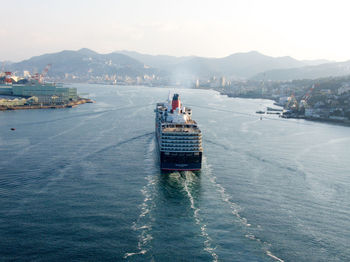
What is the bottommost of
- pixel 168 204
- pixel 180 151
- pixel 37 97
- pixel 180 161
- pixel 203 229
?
pixel 203 229

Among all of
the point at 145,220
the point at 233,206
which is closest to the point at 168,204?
the point at 145,220

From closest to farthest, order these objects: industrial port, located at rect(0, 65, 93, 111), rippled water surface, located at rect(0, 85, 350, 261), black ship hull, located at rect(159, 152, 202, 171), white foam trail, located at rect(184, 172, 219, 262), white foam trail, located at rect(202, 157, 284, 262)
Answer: white foam trail, located at rect(184, 172, 219, 262) < rippled water surface, located at rect(0, 85, 350, 261) < white foam trail, located at rect(202, 157, 284, 262) < black ship hull, located at rect(159, 152, 202, 171) < industrial port, located at rect(0, 65, 93, 111)

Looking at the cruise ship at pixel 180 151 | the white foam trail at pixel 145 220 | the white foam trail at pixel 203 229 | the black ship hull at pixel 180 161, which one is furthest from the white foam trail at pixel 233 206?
the white foam trail at pixel 145 220

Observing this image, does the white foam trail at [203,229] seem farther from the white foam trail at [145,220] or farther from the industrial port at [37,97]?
the industrial port at [37,97]

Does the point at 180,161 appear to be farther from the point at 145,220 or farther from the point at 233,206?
the point at 145,220

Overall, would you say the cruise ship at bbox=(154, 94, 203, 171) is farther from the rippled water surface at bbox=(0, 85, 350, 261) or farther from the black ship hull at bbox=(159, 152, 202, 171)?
the rippled water surface at bbox=(0, 85, 350, 261)

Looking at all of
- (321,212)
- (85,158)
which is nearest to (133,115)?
(85,158)

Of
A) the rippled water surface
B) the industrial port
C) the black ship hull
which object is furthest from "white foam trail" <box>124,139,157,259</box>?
the industrial port

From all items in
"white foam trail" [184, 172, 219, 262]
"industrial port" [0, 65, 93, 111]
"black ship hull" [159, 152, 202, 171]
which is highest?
"industrial port" [0, 65, 93, 111]

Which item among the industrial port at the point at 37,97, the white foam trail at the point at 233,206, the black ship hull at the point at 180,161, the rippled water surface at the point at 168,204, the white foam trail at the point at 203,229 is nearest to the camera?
the white foam trail at the point at 203,229
